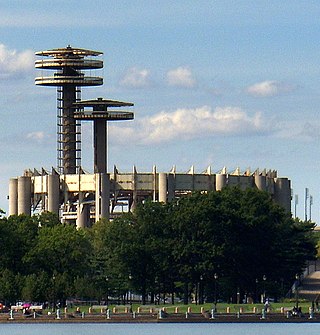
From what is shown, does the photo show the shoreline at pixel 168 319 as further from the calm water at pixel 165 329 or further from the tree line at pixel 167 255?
the tree line at pixel 167 255

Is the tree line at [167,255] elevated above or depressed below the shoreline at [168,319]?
above

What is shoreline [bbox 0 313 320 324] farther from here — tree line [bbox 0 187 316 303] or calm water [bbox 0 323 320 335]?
tree line [bbox 0 187 316 303]

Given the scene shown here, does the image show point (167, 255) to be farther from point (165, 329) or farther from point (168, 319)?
point (165, 329)

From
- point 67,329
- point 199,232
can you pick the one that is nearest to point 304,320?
point 67,329

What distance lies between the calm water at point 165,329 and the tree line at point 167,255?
79.2 ft

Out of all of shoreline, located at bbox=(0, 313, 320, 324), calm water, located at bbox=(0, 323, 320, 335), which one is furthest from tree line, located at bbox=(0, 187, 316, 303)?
calm water, located at bbox=(0, 323, 320, 335)

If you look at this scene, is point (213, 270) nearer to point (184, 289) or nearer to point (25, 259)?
point (184, 289)

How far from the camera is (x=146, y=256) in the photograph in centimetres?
17650

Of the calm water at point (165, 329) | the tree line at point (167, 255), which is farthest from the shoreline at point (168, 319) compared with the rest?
the tree line at point (167, 255)

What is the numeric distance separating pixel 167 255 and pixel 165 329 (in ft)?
120

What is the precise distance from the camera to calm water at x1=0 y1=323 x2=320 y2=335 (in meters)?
134

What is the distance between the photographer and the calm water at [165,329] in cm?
13375

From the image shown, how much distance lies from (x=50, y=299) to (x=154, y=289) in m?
12.2

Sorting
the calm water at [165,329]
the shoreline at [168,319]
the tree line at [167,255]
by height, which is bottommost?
the calm water at [165,329]
